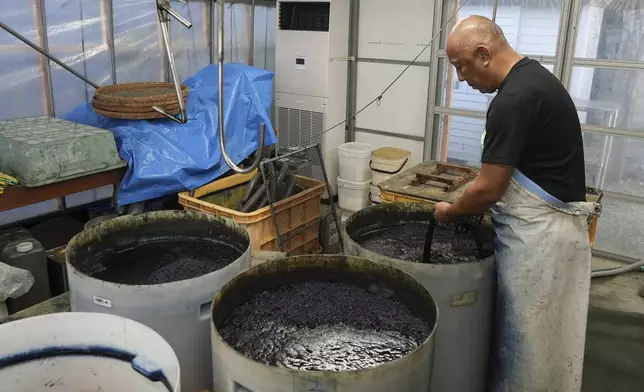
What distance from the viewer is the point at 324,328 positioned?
1.42 metres

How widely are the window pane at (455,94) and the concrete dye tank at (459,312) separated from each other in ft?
7.76

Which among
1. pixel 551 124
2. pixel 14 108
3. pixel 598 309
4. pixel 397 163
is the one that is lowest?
pixel 598 309

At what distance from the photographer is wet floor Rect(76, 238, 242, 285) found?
5.50ft

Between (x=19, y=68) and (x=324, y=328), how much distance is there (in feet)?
8.97

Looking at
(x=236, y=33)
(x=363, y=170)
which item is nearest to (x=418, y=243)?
(x=363, y=170)

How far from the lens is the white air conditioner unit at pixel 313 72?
4223mm

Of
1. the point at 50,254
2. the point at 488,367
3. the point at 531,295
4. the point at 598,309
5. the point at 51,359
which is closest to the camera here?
the point at 51,359

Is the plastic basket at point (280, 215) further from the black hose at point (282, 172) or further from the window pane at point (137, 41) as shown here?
the window pane at point (137, 41)

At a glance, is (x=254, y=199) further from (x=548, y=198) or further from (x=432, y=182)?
(x=548, y=198)

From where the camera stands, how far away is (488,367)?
79.0 inches

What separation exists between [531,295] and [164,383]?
47.5 inches

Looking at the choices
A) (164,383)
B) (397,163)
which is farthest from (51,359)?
(397,163)

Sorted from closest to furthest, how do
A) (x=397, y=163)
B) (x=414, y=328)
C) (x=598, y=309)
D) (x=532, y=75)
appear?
1. (x=414, y=328)
2. (x=532, y=75)
3. (x=598, y=309)
4. (x=397, y=163)

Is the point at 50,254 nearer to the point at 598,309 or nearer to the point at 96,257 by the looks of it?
the point at 96,257
